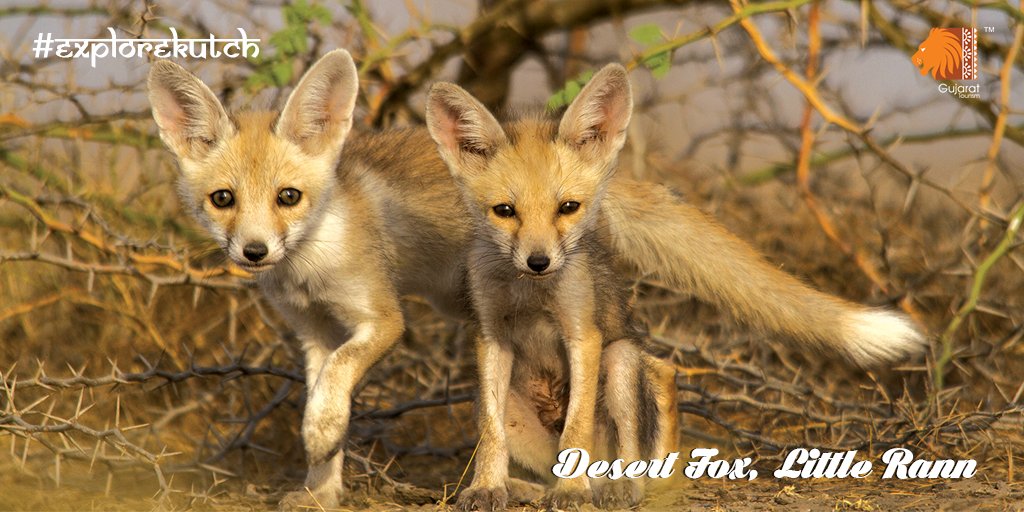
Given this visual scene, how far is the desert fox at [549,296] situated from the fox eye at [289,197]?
1.57 feet

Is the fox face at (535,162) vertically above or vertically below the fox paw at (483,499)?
above

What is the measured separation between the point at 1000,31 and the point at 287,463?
394 centimetres

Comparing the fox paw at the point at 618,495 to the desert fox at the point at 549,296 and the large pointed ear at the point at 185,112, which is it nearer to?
the desert fox at the point at 549,296

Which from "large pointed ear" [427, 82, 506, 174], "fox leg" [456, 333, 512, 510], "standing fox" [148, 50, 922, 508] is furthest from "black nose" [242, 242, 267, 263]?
"fox leg" [456, 333, 512, 510]

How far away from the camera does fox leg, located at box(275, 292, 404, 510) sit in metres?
3.19

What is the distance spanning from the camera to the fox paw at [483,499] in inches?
124

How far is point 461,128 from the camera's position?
132 inches

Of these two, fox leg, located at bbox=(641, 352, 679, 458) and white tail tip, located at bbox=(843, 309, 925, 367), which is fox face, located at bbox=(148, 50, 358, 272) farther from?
white tail tip, located at bbox=(843, 309, 925, 367)

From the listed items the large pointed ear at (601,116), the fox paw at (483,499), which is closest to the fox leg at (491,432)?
the fox paw at (483,499)

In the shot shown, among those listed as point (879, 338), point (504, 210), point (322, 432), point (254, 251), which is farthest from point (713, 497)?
point (254, 251)

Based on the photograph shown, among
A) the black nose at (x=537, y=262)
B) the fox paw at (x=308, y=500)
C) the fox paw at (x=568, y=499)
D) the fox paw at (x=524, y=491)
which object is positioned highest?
the black nose at (x=537, y=262)

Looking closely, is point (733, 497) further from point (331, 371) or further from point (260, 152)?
point (260, 152)

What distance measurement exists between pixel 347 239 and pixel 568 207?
79 cm

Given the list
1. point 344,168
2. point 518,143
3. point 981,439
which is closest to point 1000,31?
point 981,439
